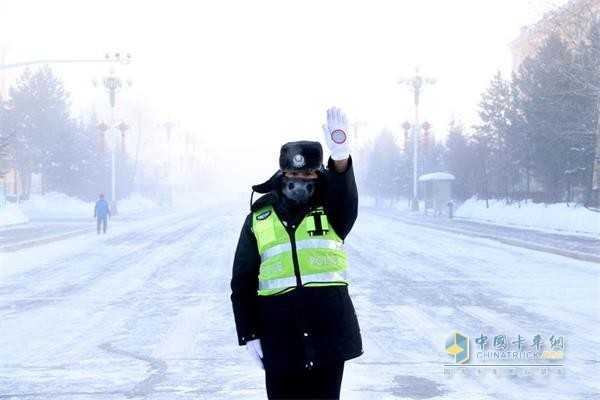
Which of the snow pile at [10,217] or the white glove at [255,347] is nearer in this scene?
the white glove at [255,347]

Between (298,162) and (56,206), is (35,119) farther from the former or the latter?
(298,162)

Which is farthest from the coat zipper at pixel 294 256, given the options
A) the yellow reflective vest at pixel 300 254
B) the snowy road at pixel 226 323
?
the snowy road at pixel 226 323

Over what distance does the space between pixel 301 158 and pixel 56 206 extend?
4874 centimetres

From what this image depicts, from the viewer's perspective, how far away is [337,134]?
10.5 feet

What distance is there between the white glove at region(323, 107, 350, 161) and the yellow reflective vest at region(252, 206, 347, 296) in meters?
0.29

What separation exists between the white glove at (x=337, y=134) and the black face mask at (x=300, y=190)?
6.8 inches

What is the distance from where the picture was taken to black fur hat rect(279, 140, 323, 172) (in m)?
3.21

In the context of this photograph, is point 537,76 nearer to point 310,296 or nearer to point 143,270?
point 143,270

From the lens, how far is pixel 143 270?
49.2ft

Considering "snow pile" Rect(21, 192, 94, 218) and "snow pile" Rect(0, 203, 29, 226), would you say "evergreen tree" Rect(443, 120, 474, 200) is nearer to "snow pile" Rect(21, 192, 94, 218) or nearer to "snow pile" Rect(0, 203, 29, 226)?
"snow pile" Rect(21, 192, 94, 218)

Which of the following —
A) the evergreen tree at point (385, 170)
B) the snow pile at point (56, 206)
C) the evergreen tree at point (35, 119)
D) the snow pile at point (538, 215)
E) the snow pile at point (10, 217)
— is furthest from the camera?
the evergreen tree at point (385, 170)

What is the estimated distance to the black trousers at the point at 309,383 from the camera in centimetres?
319

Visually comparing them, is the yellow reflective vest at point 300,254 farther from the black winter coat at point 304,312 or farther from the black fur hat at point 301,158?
the black fur hat at point 301,158

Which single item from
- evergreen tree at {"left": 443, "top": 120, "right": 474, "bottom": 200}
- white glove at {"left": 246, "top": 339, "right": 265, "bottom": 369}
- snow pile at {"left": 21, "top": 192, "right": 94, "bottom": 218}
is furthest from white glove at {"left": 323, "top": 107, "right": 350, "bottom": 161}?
evergreen tree at {"left": 443, "top": 120, "right": 474, "bottom": 200}
